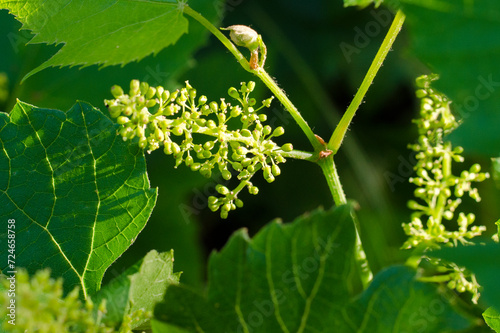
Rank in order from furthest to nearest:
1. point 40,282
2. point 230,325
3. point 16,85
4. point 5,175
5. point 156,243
Answer: point 156,243 < point 16,85 < point 5,175 < point 230,325 < point 40,282

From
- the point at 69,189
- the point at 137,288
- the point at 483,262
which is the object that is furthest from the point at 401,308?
the point at 69,189

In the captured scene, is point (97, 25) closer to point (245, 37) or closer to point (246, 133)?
point (245, 37)

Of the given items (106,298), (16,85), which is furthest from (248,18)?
(106,298)

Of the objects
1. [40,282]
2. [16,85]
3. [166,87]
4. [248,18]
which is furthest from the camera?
[248,18]

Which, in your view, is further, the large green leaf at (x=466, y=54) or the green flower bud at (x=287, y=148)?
the green flower bud at (x=287, y=148)

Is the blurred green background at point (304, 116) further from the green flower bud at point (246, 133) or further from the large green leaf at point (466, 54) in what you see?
the large green leaf at point (466, 54)

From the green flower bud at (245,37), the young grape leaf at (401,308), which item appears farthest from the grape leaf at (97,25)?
the young grape leaf at (401,308)

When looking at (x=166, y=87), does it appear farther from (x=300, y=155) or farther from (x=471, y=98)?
(x=471, y=98)

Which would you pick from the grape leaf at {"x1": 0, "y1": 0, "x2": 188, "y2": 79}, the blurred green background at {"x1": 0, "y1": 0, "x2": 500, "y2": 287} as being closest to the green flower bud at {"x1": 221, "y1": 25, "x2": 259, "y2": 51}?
the grape leaf at {"x1": 0, "y1": 0, "x2": 188, "y2": 79}
